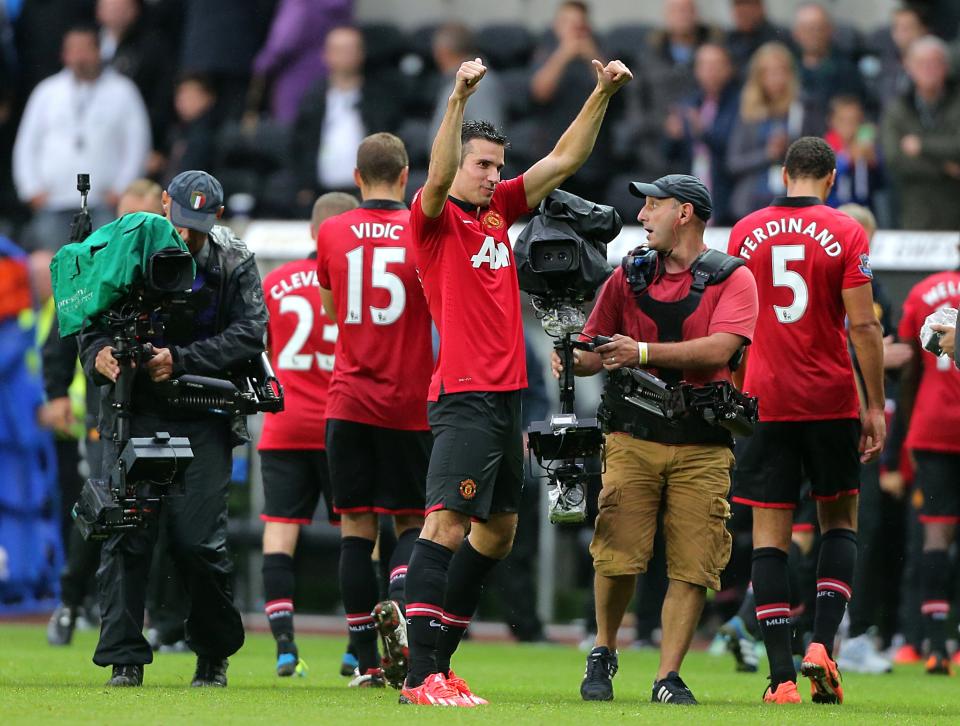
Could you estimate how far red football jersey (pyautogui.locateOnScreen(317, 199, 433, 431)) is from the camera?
29.9ft

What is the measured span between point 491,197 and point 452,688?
6.74ft

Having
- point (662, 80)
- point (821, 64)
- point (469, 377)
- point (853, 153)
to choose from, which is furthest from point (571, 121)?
point (469, 377)

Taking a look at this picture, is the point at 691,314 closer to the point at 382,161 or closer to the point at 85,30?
the point at 382,161

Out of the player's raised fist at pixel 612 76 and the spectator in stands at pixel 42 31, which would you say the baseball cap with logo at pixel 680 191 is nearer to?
the player's raised fist at pixel 612 76

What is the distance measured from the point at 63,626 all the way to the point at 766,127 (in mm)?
6548

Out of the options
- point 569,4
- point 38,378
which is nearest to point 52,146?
point 38,378

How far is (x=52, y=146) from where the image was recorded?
17156 millimetres

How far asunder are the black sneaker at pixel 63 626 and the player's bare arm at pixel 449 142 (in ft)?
18.4

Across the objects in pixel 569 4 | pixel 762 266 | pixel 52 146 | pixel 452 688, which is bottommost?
pixel 452 688

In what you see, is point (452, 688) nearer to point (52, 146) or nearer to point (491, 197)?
point (491, 197)

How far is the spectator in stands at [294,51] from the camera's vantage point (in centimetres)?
1773

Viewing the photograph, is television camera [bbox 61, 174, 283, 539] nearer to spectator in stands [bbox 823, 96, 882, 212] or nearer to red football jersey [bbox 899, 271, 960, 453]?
red football jersey [bbox 899, 271, 960, 453]

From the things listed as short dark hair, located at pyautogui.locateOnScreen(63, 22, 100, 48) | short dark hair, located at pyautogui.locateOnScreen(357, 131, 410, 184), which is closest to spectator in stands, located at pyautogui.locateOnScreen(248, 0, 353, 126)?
short dark hair, located at pyautogui.locateOnScreen(63, 22, 100, 48)

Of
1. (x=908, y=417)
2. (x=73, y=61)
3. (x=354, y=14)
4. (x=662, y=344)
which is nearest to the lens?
(x=662, y=344)
